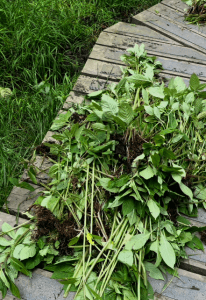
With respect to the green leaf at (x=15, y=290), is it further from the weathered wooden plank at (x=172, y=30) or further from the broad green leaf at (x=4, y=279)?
the weathered wooden plank at (x=172, y=30)

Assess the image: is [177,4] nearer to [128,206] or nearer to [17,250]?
[128,206]

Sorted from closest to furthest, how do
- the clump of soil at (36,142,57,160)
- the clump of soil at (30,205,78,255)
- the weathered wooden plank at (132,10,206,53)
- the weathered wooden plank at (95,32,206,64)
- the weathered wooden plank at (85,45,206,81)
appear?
1. the clump of soil at (30,205,78,255)
2. the clump of soil at (36,142,57,160)
3. the weathered wooden plank at (85,45,206,81)
4. the weathered wooden plank at (95,32,206,64)
5. the weathered wooden plank at (132,10,206,53)

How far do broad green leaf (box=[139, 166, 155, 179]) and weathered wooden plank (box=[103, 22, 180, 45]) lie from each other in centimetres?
170

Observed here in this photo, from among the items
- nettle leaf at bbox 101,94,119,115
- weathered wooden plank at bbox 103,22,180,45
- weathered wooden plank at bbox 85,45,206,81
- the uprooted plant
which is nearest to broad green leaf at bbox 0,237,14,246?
the uprooted plant

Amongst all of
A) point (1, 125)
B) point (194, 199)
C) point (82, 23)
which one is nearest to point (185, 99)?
point (194, 199)

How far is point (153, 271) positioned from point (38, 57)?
2173 millimetres

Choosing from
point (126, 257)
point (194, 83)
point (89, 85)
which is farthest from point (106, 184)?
point (89, 85)

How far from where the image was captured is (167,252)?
4.41 ft

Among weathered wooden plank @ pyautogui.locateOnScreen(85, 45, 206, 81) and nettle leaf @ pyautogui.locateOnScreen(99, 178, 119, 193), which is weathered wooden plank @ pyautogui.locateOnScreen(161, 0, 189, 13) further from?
nettle leaf @ pyautogui.locateOnScreen(99, 178, 119, 193)

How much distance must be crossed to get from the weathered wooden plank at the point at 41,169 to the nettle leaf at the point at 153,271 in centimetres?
69

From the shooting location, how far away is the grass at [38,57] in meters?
2.38

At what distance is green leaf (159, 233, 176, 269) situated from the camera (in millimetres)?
1324

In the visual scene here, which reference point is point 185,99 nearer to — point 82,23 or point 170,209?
point 170,209

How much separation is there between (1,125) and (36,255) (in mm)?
1342
